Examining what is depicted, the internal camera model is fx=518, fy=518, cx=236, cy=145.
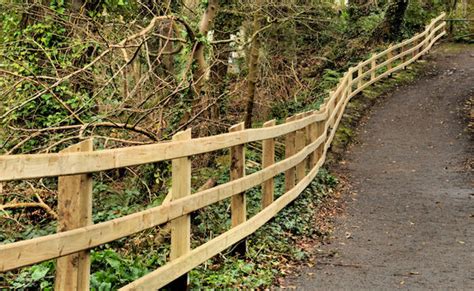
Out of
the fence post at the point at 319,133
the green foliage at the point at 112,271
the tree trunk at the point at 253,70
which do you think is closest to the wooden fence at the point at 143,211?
the green foliage at the point at 112,271

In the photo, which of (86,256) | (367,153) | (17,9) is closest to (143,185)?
(17,9)

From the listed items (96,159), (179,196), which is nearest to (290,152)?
(179,196)

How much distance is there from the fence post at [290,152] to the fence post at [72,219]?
4.98m

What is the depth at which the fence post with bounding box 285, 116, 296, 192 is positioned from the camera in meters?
7.80

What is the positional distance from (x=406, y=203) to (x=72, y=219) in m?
7.18

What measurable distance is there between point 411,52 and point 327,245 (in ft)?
59.1

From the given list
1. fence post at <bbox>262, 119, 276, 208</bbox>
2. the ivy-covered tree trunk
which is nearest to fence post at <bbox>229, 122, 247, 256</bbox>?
fence post at <bbox>262, 119, 276, 208</bbox>

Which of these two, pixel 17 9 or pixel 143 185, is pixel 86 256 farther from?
pixel 17 9

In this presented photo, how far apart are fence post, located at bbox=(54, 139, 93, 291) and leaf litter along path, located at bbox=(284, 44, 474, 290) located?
2.73 m

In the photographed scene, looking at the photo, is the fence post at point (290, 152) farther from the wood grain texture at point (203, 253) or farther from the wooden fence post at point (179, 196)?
the wooden fence post at point (179, 196)

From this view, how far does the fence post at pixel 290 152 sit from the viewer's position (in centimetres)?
780

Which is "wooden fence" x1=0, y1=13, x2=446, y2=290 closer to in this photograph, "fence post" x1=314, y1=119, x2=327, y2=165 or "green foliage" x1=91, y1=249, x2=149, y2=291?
"green foliage" x1=91, y1=249, x2=149, y2=291

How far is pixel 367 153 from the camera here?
13.4 metres

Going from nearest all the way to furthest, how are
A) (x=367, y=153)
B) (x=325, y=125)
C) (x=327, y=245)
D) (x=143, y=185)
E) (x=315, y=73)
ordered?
(x=327, y=245), (x=143, y=185), (x=325, y=125), (x=367, y=153), (x=315, y=73)
